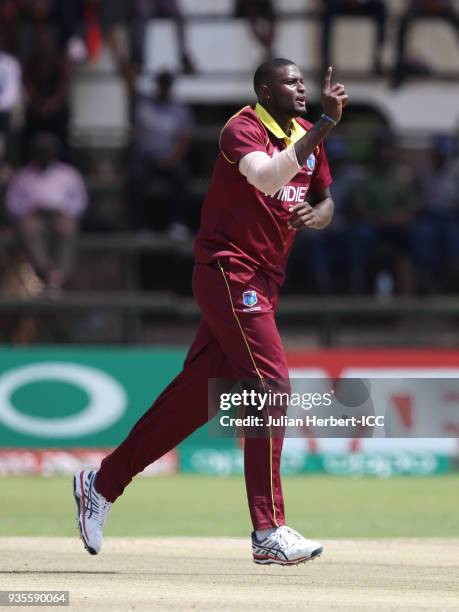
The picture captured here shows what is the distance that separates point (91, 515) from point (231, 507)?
15.1ft

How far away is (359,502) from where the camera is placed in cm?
1200

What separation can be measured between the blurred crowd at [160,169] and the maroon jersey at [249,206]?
865 cm

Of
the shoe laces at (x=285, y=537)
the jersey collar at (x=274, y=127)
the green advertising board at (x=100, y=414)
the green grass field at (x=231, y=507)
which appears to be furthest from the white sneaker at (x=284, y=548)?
the green advertising board at (x=100, y=414)

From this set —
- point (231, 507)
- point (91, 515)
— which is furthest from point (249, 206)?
point (231, 507)

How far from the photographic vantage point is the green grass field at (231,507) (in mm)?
9875

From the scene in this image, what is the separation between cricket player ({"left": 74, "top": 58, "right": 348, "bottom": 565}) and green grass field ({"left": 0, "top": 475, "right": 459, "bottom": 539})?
2.56 m

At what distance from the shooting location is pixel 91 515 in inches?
275

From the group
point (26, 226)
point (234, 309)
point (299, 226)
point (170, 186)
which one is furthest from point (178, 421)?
point (170, 186)

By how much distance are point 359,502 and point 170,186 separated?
564 centimetres

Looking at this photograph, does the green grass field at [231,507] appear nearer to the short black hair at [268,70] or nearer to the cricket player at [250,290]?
the cricket player at [250,290]

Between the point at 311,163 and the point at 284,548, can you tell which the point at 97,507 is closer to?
the point at 284,548

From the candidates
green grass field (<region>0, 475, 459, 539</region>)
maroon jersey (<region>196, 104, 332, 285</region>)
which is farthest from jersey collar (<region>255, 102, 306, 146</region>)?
green grass field (<region>0, 475, 459, 539</region>)

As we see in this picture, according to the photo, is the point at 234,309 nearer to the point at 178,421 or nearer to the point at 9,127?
the point at 178,421

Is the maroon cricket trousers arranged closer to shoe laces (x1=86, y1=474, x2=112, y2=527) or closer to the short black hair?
shoe laces (x1=86, y1=474, x2=112, y2=527)
